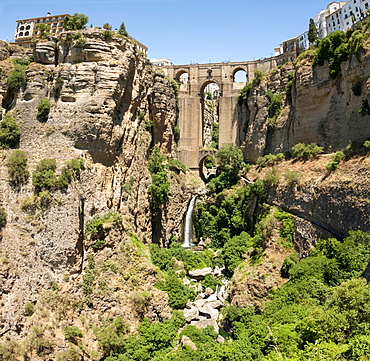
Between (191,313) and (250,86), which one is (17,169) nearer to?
(191,313)

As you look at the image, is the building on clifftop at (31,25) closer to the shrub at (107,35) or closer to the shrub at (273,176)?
the shrub at (107,35)

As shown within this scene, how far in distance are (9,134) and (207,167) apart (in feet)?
88.6

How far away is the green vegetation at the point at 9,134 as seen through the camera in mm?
30531

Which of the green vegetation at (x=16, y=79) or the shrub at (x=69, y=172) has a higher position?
the green vegetation at (x=16, y=79)

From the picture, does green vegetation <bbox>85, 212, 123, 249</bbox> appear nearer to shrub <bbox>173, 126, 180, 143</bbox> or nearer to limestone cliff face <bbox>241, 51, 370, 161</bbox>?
shrub <bbox>173, 126, 180, 143</bbox>

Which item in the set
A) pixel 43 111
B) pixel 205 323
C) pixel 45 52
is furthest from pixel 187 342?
pixel 45 52

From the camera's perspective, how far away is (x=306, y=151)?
33.8m

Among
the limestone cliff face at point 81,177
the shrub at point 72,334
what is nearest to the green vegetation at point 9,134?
the limestone cliff face at point 81,177

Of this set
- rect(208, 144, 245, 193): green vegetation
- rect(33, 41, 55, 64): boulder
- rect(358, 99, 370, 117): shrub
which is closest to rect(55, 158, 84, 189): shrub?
rect(33, 41, 55, 64): boulder

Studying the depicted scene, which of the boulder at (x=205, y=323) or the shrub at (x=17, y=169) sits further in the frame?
the shrub at (x=17, y=169)

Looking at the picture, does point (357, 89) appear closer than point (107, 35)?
Yes

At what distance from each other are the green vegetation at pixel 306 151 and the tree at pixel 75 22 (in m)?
23.7

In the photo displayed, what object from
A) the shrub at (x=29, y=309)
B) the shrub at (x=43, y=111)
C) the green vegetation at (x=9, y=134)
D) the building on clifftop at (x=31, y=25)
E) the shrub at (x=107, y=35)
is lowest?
the shrub at (x=29, y=309)

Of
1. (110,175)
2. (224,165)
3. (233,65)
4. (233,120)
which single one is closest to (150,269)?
(110,175)
